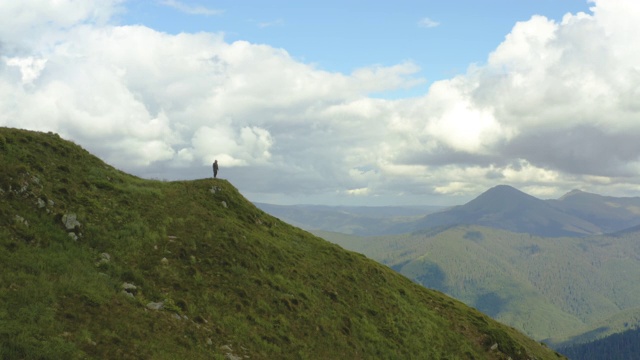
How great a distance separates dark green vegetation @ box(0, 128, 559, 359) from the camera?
21.2 meters

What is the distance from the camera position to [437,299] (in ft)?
182

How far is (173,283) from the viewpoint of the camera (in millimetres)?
29000

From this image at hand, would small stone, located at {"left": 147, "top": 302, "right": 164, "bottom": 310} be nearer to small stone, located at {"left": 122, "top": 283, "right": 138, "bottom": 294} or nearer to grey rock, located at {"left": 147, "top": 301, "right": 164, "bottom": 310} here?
grey rock, located at {"left": 147, "top": 301, "right": 164, "bottom": 310}

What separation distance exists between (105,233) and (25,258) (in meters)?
7.21

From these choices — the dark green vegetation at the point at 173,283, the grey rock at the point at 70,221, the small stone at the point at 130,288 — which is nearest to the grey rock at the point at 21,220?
the dark green vegetation at the point at 173,283

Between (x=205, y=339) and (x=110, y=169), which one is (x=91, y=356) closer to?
(x=205, y=339)

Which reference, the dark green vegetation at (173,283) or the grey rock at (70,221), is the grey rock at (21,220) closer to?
the dark green vegetation at (173,283)

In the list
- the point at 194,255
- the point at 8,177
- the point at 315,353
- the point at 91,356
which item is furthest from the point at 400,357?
the point at 8,177

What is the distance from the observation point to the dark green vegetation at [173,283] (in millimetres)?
21203

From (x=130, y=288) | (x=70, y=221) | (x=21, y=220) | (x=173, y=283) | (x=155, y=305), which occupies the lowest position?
(x=155, y=305)

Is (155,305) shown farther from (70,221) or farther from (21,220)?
(21,220)

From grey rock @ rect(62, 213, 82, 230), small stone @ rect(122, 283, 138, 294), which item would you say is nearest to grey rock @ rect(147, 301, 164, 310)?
small stone @ rect(122, 283, 138, 294)

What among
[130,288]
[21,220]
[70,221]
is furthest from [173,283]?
[21,220]

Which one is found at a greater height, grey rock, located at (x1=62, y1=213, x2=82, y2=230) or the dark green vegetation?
grey rock, located at (x1=62, y1=213, x2=82, y2=230)
